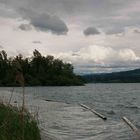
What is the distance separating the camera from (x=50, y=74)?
618ft

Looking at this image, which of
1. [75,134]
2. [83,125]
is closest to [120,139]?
[75,134]

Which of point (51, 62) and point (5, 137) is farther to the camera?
point (51, 62)

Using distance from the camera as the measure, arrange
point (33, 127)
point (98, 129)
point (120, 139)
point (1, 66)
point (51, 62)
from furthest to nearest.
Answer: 1. point (51, 62)
2. point (1, 66)
3. point (98, 129)
4. point (120, 139)
5. point (33, 127)

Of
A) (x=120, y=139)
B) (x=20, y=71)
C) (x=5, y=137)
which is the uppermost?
(x=20, y=71)

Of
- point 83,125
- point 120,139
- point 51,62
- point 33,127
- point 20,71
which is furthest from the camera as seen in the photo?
point 51,62

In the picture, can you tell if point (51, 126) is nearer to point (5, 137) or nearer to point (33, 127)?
point (33, 127)

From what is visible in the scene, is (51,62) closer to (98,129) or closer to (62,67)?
(62,67)

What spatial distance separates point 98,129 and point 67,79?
17468cm

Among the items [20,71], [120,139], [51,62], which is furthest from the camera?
[51,62]

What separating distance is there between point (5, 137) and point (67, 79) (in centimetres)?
18589

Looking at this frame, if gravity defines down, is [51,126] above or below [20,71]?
below

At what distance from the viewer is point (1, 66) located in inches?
6973

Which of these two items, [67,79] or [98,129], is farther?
[67,79]

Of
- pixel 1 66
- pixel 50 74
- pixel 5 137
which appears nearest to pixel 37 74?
pixel 50 74
